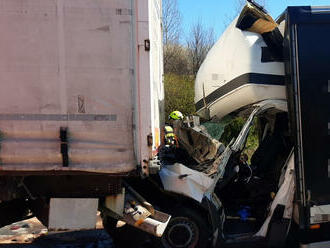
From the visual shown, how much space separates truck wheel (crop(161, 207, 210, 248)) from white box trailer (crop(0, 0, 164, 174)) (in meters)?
0.99

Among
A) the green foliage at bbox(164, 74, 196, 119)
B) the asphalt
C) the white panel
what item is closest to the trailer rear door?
the white panel

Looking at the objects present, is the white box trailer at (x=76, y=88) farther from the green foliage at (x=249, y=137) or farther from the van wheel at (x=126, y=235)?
the green foliage at (x=249, y=137)

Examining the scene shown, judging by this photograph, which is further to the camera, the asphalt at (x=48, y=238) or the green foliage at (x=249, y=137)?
the green foliage at (x=249, y=137)

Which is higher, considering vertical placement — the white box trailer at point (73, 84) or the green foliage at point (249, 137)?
the white box trailer at point (73, 84)

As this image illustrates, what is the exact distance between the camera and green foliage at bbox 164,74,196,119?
13477 millimetres

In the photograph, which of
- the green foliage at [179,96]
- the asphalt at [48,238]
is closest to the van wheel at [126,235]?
the asphalt at [48,238]

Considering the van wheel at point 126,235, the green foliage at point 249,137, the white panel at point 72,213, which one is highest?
the green foliage at point 249,137

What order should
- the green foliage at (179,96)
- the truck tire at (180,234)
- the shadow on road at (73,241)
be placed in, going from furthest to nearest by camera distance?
the green foliage at (179,96) < the shadow on road at (73,241) < the truck tire at (180,234)

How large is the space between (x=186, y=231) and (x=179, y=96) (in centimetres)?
1013

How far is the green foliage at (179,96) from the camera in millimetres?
13477

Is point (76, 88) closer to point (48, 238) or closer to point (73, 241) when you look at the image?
point (73, 241)

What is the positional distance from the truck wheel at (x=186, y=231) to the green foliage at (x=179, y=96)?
945cm

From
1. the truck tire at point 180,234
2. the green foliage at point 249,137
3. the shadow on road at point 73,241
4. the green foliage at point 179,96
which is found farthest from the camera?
the green foliage at point 179,96

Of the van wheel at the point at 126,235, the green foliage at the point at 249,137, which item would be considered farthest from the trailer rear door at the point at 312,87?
the van wheel at the point at 126,235
